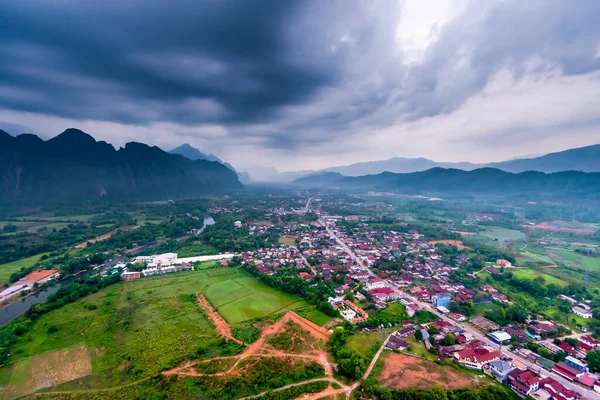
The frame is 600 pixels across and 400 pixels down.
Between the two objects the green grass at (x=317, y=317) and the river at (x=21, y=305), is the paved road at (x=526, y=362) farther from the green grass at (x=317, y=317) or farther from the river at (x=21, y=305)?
the river at (x=21, y=305)

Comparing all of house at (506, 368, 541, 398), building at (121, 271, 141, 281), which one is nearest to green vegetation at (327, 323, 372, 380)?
house at (506, 368, 541, 398)

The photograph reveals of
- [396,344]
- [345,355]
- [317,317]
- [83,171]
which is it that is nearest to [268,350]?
[345,355]

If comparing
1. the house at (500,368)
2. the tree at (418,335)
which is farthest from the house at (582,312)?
the tree at (418,335)

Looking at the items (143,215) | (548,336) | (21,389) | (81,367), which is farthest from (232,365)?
(143,215)

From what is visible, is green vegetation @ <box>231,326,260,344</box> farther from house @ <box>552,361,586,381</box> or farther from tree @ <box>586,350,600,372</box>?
tree @ <box>586,350,600,372</box>

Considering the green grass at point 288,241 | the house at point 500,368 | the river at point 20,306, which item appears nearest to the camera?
the house at point 500,368

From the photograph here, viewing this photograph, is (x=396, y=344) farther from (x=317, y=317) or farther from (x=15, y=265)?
(x=15, y=265)

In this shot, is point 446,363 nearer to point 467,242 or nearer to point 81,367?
point 81,367

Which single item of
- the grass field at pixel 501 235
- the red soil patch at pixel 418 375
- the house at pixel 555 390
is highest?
the house at pixel 555 390
